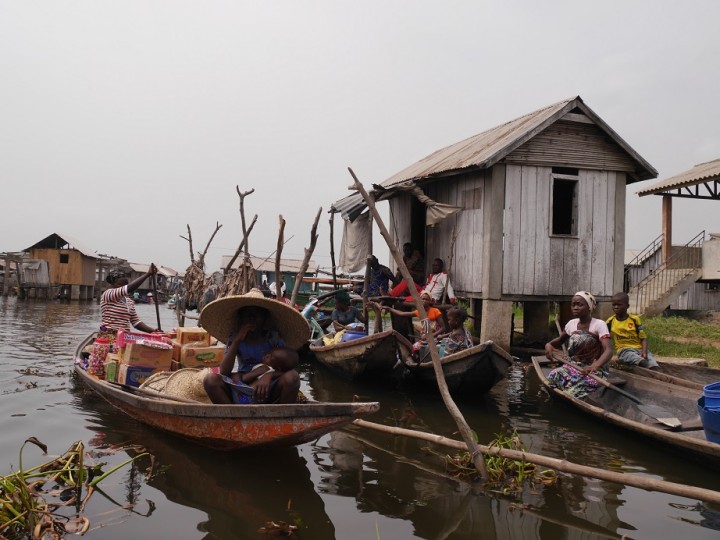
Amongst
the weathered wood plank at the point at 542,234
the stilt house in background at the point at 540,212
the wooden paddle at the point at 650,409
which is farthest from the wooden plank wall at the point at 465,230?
the wooden paddle at the point at 650,409

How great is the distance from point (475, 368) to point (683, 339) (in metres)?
7.29

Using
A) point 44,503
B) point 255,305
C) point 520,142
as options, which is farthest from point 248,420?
point 520,142

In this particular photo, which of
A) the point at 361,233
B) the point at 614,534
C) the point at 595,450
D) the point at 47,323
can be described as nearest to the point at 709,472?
the point at 595,450

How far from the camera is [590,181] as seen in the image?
400 inches

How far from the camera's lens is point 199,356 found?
7156 mm

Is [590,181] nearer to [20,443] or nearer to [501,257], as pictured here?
[501,257]

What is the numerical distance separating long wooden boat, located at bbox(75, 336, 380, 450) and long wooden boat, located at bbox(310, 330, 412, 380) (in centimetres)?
327

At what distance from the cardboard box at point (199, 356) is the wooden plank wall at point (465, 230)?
448 cm

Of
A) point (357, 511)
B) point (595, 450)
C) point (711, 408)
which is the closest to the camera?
point (357, 511)

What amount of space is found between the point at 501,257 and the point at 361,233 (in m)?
3.50

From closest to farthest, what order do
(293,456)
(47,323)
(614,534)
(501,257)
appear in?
(614,534) < (293,456) < (501,257) < (47,323)

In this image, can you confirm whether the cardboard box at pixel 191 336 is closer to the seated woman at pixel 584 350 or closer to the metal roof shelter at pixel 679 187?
the seated woman at pixel 584 350

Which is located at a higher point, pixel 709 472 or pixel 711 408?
pixel 711 408

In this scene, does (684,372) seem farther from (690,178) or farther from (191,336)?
(690,178)
